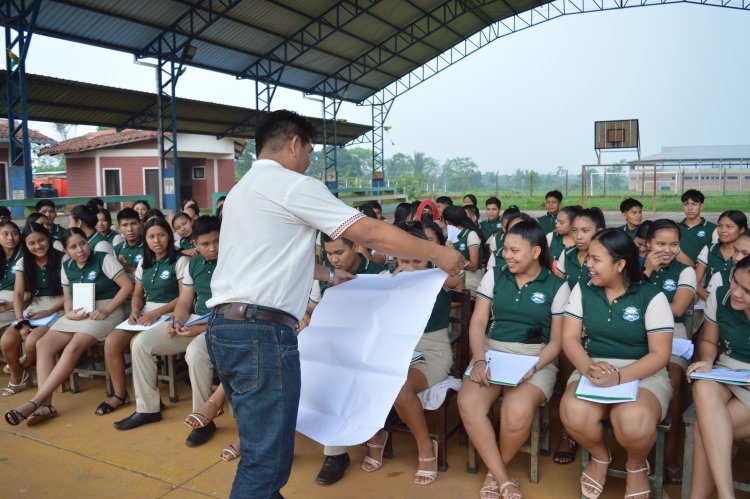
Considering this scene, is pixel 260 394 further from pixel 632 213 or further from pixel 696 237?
pixel 696 237

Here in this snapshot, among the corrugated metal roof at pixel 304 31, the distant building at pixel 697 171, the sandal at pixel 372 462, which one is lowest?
the sandal at pixel 372 462

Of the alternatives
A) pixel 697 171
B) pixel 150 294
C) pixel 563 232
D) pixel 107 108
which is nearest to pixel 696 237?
pixel 563 232

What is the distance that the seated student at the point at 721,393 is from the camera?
2.23 m

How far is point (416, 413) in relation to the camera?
281 centimetres

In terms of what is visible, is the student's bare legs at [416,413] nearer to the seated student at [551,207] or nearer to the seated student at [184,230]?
the seated student at [184,230]

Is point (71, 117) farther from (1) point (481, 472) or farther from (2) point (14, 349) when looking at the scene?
(1) point (481, 472)

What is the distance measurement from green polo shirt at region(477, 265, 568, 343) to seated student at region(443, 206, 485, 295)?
74.2 inches

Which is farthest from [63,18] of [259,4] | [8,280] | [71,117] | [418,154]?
[418,154]

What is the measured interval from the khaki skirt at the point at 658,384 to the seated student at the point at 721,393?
0.44 ft

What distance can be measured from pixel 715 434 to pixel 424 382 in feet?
4.05

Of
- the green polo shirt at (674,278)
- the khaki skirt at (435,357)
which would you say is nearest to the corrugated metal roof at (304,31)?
the khaki skirt at (435,357)

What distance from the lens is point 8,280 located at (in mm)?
4484

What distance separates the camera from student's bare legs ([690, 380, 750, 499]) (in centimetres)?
221

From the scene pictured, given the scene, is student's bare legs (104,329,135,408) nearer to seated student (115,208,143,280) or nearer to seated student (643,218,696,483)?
seated student (115,208,143,280)
